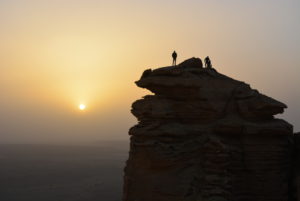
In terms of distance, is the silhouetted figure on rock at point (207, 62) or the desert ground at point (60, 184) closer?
the silhouetted figure on rock at point (207, 62)

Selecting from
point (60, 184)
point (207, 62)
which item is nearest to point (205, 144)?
point (207, 62)

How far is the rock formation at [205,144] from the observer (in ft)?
68.5

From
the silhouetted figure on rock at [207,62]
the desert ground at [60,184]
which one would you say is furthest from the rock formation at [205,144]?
the desert ground at [60,184]

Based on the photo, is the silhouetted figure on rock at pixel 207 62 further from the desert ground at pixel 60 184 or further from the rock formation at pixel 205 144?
the desert ground at pixel 60 184

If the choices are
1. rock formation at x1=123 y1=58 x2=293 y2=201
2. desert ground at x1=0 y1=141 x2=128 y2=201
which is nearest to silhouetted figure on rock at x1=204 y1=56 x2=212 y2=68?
rock formation at x1=123 y1=58 x2=293 y2=201

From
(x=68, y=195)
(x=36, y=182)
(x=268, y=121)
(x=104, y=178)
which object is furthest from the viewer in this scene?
(x=104, y=178)

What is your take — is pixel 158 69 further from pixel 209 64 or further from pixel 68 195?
pixel 68 195

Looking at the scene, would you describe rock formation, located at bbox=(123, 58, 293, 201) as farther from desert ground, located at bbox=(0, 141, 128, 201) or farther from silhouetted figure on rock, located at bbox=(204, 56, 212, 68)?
desert ground, located at bbox=(0, 141, 128, 201)

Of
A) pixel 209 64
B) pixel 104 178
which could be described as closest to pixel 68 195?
pixel 104 178

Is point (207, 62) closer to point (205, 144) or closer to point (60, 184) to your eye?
point (205, 144)

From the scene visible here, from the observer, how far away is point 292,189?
21.7 m

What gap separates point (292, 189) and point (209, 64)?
951 cm

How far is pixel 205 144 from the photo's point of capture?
70.1 ft

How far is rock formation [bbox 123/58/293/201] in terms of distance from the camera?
68.5 feet
